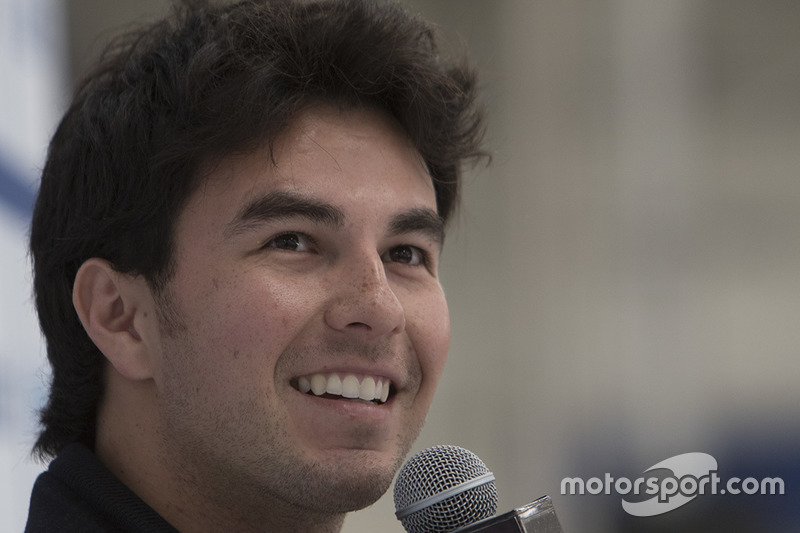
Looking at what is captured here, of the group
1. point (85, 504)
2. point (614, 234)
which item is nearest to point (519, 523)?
point (85, 504)

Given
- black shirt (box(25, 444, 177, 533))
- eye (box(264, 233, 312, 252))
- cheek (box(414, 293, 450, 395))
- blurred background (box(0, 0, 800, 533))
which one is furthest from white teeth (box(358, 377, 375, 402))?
blurred background (box(0, 0, 800, 533))

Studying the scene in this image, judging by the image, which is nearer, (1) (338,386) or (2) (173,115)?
(1) (338,386)

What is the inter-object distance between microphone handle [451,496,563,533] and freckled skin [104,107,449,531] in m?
0.48

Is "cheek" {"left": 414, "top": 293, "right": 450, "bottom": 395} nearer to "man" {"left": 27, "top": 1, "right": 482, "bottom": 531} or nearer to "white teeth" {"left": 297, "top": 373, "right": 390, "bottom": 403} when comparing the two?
"man" {"left": 27, "top": 1, "right": 482, "bottom": 531}

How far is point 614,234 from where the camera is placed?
3812mm

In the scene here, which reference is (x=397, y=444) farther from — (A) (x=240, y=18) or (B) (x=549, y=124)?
(B) (x=549, y=124)

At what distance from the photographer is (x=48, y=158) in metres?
1.96

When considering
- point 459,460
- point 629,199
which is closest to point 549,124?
point 629,199

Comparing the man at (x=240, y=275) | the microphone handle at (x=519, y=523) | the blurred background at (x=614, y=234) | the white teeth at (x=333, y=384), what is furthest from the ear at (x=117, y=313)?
the blurred background at (x=614, y=234)

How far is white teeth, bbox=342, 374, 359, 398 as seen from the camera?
1612mm

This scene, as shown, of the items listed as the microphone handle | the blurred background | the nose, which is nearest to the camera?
the microphone handle

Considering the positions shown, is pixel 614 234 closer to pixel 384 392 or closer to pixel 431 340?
pixel 431 340

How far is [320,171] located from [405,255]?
0.91 ft

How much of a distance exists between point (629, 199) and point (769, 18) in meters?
0.95
